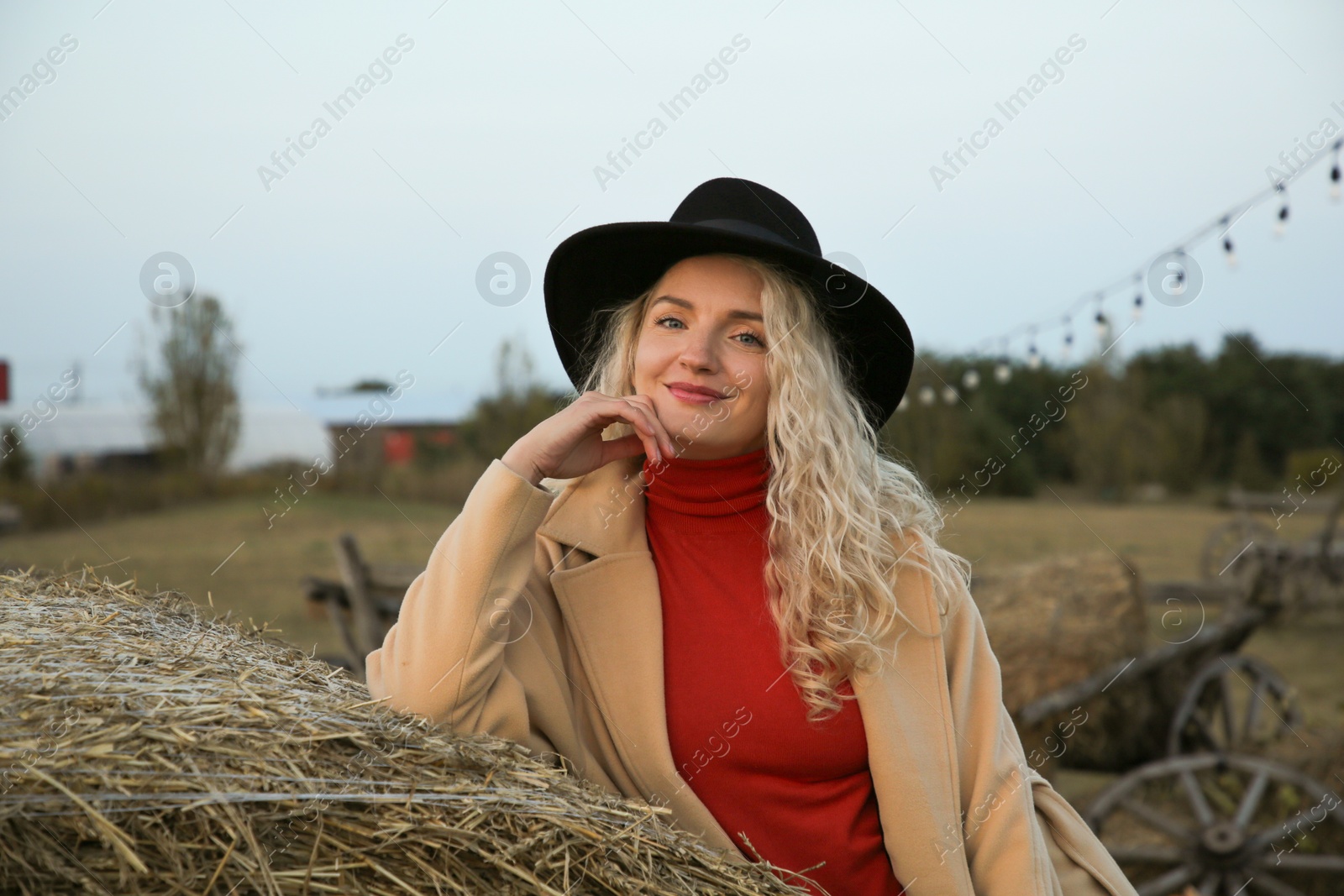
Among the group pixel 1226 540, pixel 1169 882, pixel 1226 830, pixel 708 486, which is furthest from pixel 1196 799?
pixel 1226 540

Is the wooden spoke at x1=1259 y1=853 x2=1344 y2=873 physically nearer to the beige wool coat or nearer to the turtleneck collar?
the beige wool coat

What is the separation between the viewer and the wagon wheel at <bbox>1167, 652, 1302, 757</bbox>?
608cm

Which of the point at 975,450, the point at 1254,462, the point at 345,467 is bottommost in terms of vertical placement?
the point at 1254,462

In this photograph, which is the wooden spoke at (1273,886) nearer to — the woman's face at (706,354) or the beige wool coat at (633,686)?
the beige wool coat at (633,686)

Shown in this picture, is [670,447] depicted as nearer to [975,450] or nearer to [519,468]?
[519,468]

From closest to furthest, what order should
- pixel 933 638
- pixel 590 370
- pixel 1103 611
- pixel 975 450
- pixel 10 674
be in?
1. pixel 10 674
2. pixel 933 638
3. pixel 590 370
4. pixel 1103 611
5. pixel 975 450

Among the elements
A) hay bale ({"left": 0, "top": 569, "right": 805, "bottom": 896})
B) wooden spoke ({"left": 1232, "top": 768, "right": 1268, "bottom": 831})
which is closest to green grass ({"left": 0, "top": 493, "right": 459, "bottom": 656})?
wooden spoke ({"left": 1232, "top": 768, "right": 1268, "bottom": 831})

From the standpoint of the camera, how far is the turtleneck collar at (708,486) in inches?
90.7

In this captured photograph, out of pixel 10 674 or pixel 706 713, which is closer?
pixel 10 674

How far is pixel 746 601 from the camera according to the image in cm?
222

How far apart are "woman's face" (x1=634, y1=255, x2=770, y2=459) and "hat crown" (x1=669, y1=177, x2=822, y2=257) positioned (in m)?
0.10

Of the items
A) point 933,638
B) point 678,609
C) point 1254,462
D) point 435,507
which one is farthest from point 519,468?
point 1254,462

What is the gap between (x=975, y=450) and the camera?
16625mm

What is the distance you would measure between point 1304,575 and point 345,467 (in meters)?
13.9
